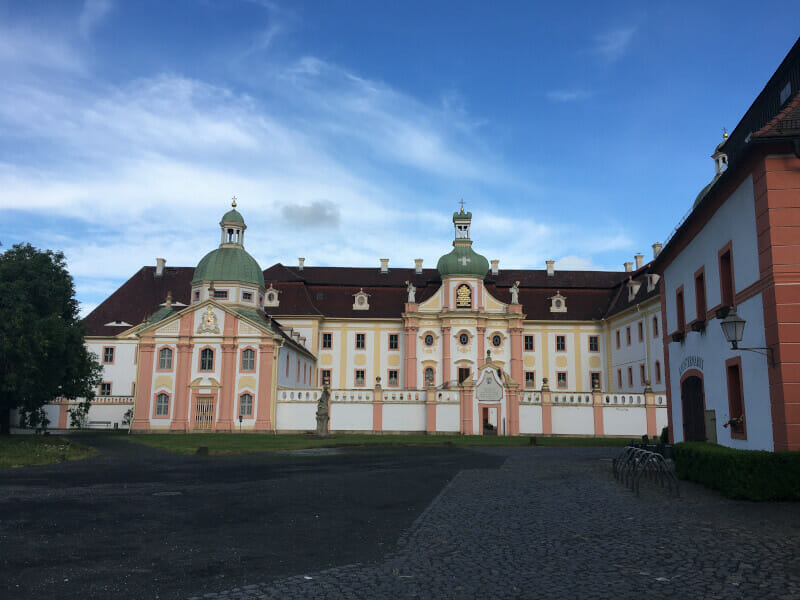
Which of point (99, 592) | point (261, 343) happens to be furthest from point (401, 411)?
point (99, 592)

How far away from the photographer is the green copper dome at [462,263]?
55.7 m

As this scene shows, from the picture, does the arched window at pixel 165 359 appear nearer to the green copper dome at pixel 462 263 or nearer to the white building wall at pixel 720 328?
the green copper dome at pixel 462 263

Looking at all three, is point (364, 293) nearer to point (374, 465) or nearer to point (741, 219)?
point (374, 465)

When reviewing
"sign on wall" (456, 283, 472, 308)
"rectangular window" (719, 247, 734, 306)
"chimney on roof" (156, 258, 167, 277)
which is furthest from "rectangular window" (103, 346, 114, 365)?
"rectangular window" (719, 247, 734, 306)

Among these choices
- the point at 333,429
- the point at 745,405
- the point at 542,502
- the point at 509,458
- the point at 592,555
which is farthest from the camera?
the point at 333,429

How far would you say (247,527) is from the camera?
9.73 meters

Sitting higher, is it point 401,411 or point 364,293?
point 364,293

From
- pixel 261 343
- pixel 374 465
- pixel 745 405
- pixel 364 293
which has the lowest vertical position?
pixel 374 465

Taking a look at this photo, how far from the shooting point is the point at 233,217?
52.8m

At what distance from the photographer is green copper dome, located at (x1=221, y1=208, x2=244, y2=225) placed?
5259cm

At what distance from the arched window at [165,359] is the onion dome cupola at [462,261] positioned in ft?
76.6

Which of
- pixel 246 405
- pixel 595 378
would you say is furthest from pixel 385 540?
pixel 595 378

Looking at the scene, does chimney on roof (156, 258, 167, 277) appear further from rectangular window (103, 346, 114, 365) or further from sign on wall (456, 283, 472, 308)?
sign on wall (456, 283, 472, 308)

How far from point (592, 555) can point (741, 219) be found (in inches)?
413
